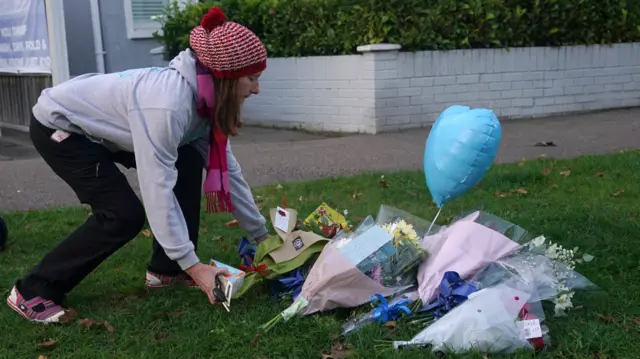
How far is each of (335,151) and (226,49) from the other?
190 inches

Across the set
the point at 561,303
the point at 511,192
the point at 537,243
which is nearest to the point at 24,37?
the point at 511,192

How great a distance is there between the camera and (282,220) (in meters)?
3.60

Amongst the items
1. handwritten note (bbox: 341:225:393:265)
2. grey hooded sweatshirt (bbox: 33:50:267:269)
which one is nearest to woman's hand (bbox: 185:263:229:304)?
grey hooded sweatshirt (bbox: 33:50:267:269)

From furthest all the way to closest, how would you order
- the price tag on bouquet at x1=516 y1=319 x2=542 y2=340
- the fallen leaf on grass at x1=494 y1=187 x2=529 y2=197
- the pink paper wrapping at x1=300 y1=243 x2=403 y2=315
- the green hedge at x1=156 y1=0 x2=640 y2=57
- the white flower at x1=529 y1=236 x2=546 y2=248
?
the green hedge at x1=156 y1=0 x2=640 y2=57
the fallen leaf on grass at x1=494 y1=187 x2=529 y2=197
the white flower at x1=529 y1=236 x2=546 y2=248
the pink paper wrapping at x1=300 y1=243 x2=403 y2=315
the price tag on bouquet at x1=516 y1=319 x2=542 y2=340

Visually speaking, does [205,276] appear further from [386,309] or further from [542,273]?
[542,273]

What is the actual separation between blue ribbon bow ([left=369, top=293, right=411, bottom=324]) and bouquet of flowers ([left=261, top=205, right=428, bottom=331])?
31 mm

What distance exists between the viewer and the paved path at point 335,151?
20.9 ft

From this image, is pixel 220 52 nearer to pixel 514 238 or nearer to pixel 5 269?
pixel 514 238

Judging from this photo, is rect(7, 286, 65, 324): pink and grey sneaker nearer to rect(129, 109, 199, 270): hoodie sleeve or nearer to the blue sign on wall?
rect(129, 109, 199, 270): hoodie sleeve

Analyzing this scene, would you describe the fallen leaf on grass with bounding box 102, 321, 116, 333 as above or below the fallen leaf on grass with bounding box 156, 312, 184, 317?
above

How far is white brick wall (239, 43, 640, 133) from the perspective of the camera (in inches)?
346

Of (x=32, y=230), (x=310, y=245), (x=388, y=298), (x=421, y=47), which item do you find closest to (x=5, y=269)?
(x=32, y=230)

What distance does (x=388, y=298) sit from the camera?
128 inches

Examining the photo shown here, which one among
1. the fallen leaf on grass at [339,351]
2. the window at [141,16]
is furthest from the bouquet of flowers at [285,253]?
the window at [141,16]
